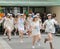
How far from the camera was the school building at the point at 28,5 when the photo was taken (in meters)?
24.6

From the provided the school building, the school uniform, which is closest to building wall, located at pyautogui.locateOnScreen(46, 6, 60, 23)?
the school building

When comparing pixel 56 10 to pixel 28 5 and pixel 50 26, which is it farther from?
pixel 50 26

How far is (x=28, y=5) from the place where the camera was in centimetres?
2478

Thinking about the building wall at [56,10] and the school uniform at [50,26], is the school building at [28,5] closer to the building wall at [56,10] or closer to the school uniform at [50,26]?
the building wall at [56,10]

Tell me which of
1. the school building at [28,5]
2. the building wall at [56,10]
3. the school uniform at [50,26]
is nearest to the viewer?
the school uniform at [50,26]

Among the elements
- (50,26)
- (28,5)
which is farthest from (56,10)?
(50,26)

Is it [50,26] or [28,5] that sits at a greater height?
[28,5]

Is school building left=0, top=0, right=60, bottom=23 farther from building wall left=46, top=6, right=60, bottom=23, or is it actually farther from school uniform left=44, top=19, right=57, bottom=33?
school uniform left=44, top=19, right=57, bottom=33

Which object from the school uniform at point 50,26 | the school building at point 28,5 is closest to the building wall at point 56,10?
the school building at point 28,5

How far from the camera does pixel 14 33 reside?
24094 millimetres

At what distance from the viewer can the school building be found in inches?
968

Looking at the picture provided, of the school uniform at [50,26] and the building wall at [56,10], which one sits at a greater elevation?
the building wall at [56,10]

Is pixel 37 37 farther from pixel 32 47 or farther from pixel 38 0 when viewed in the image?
pixel 38 0

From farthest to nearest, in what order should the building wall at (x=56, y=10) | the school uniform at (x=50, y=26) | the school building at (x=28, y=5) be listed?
the building wall at (x=56, y=10)
the school building at (x=28, y=5)
the school uniform at (x=50, y=26)
